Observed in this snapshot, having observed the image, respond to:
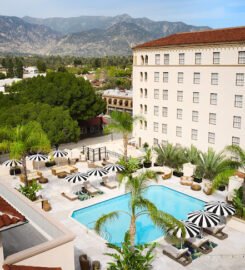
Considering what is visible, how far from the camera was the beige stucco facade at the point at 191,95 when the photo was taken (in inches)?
1353

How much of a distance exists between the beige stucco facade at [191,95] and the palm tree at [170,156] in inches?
162

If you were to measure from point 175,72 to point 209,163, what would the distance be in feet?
42.3

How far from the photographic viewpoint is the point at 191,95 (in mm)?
38188

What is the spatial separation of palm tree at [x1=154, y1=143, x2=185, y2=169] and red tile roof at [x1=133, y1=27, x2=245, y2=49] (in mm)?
12461

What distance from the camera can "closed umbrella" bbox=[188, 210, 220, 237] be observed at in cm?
1998

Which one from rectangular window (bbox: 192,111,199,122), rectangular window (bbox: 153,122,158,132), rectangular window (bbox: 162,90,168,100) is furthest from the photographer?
rectangular window (bbox: 153,122,158,132)

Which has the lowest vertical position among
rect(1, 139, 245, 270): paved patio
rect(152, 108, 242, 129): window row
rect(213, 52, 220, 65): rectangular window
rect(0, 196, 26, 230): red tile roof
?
rect(1, 139, 245, 270): paved patio

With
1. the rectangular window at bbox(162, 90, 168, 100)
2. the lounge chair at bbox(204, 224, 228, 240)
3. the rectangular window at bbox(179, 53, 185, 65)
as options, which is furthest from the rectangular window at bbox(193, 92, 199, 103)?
the lounge chair at bbox(204, 224, 228, 240)

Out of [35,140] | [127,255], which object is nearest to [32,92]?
[35,140]

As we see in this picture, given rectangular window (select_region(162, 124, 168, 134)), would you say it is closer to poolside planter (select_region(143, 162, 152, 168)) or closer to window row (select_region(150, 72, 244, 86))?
window row (select_region(150, 72, 244, 86))

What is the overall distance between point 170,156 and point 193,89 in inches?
334

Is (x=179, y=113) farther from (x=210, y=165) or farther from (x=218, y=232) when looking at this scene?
(x=218, y=232)

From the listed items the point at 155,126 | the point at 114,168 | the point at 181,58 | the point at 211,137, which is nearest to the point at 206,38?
the point at 181,58

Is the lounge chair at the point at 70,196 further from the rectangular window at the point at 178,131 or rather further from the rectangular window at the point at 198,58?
the rectangular window at the point at 198,58
